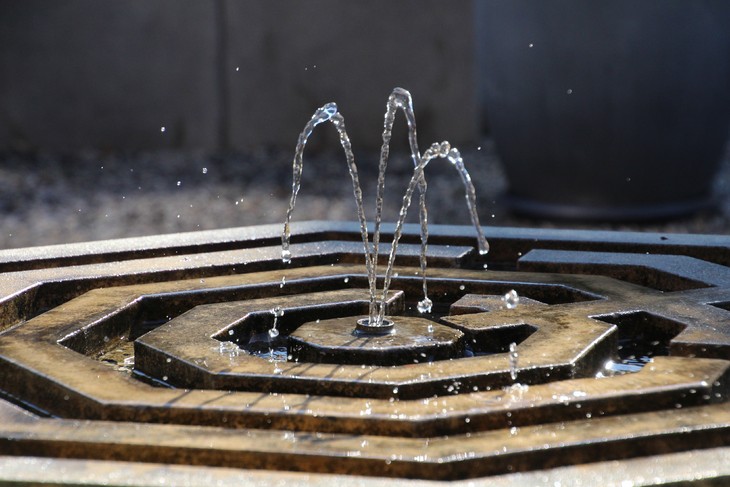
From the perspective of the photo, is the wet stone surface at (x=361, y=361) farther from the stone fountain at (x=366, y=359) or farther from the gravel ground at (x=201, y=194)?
the gravel ground at (x=201, y=194)

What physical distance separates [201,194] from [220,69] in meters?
1.44

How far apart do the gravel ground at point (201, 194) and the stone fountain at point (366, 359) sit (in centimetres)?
314

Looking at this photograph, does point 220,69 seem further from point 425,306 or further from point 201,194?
point 425,306

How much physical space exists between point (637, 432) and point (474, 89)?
7.22 m

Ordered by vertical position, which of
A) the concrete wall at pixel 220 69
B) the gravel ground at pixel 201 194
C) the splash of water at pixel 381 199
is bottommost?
the gravel ground at pixel 201 194

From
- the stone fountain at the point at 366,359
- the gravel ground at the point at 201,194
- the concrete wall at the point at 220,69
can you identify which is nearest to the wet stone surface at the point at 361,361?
the stone fountain at the point at 366,359

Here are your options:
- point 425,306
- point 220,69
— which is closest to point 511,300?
point 425,306

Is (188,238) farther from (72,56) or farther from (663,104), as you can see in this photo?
(72,56)

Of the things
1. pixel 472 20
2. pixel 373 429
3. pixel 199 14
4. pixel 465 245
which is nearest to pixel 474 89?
pixel 472 20

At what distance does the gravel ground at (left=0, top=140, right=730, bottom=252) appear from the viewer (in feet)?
20.5

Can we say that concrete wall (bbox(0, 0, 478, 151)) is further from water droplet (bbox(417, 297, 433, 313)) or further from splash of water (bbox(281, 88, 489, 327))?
water droplet (bbox(417, 297, 433, 313))

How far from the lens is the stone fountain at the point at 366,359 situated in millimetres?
1659

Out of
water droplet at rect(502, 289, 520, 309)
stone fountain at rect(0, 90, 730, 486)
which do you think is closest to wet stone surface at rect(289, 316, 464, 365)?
stone fountain at rect(0, 90, 730, 486)

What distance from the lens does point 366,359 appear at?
214cm
